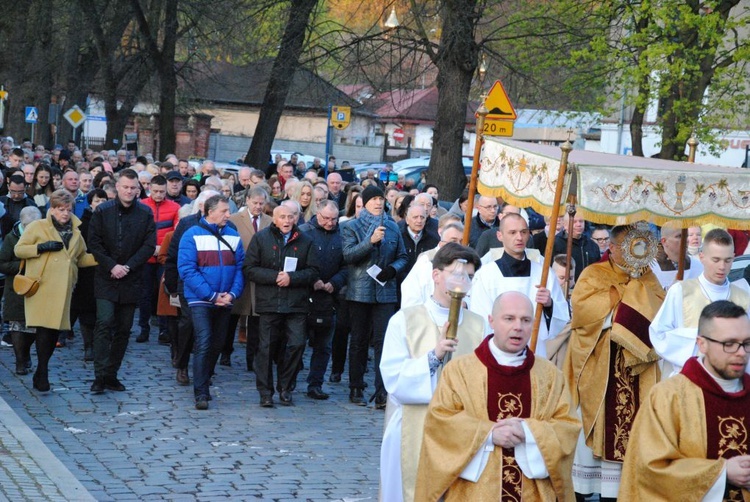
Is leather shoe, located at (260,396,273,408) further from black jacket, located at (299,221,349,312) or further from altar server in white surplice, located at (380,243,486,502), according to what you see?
altar server in white surplice, located at (380,243,486,502)

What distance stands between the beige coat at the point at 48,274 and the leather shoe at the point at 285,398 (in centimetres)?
209

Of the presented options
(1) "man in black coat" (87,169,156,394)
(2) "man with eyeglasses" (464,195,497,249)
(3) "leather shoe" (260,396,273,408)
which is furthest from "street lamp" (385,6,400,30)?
(3) "leather shoe" (260,396,273,408)

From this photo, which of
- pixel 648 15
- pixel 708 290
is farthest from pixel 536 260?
pixel 648 15

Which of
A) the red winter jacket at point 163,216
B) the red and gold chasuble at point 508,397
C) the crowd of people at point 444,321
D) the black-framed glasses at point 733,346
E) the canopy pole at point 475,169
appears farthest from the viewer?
the red winter jacket at point 163,216

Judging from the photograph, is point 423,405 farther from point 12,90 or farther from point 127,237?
point 12,90

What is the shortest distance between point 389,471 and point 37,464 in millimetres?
2700

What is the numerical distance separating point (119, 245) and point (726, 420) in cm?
731

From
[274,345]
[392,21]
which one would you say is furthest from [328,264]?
[392,21]

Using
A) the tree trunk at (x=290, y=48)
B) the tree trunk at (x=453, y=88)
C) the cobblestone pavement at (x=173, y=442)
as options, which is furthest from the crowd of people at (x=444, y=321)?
the tree trunk at (x=290, y=48)

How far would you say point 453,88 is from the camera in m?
20.8

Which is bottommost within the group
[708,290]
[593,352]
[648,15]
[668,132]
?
[593,352]

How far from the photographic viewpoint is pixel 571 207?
830cm

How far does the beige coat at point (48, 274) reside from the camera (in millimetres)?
11602

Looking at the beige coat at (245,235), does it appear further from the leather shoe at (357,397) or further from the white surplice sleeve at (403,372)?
the white surplice sleeve at (403,372)
